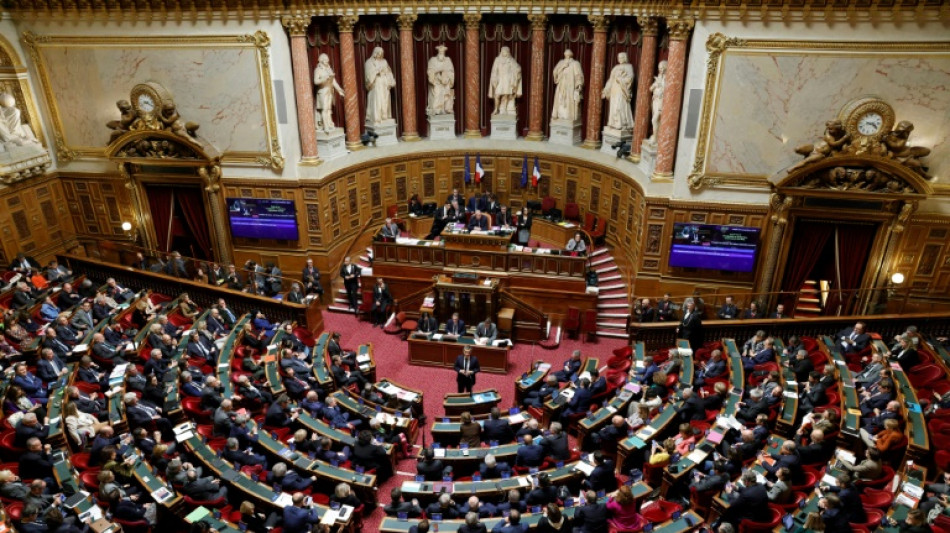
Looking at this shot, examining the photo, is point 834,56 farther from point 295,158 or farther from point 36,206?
point 36,206

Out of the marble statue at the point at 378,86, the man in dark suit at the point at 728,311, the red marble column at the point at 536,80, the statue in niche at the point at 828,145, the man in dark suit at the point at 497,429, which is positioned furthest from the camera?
the marble statue at the point at 378,86

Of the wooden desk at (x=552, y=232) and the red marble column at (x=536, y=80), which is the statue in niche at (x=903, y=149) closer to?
the wooden desk at (x=552, y=232)

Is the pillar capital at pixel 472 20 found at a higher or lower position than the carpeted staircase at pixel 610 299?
higher

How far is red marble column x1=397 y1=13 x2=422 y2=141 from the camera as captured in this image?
20.2 meters

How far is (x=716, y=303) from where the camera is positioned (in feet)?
56.5

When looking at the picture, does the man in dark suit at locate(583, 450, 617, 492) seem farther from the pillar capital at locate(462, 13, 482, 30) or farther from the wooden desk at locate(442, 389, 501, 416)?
the pillar capital at locate(462, 13, 482, 30)

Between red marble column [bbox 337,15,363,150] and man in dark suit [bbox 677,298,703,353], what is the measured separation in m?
11.6

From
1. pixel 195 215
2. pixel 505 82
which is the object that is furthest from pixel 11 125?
pixel 505 82

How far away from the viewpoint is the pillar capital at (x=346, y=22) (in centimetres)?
1902

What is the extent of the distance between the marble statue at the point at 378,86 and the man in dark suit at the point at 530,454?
44.6 ft

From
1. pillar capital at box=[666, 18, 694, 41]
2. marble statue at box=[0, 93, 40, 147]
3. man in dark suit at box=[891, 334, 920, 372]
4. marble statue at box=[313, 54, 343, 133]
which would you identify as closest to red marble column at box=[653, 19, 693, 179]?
pillar capital at box=[666, 18, 694, 41]

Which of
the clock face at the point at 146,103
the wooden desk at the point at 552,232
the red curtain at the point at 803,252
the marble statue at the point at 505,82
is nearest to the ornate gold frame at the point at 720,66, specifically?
the red curtain at the point at 803,252

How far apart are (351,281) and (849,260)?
13.3 m

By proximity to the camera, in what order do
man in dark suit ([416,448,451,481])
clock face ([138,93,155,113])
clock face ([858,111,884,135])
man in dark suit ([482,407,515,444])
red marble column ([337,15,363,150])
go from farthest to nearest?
1. red marble column ([337,15,363,150])
2. clock face ([138,93,155,113])
3. clock face ([858,111,884,135])
4. man in dark suit ([482,407,515,444])
5. man in dark suit ([416,448,451,481])
